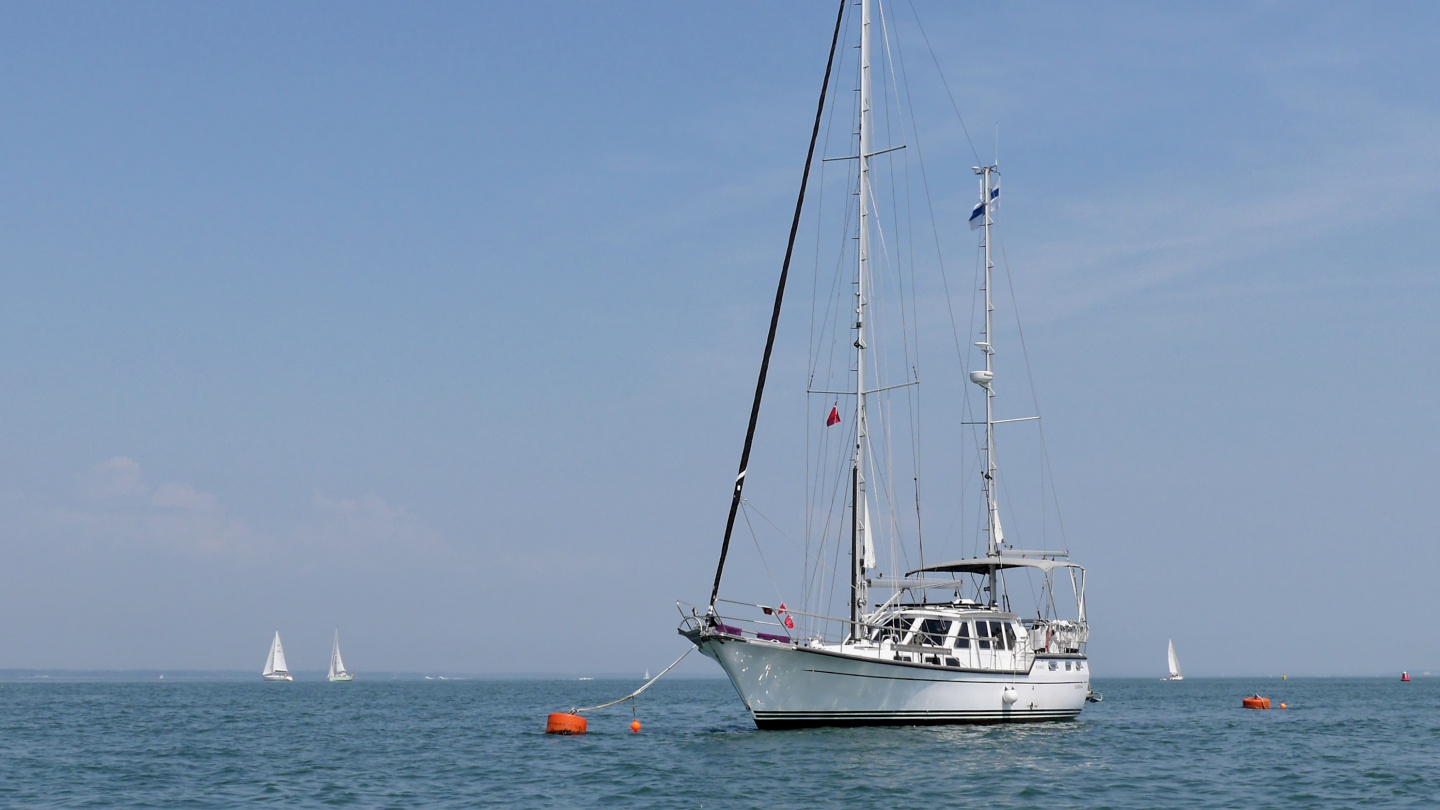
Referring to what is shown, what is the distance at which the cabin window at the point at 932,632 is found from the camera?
4066cm

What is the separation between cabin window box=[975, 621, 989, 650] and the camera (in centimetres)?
4169

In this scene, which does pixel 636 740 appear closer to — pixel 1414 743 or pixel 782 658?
pixel 782 658

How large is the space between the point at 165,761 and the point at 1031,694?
2794cm

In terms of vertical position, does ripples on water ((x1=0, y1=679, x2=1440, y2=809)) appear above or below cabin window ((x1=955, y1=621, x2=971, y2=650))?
below

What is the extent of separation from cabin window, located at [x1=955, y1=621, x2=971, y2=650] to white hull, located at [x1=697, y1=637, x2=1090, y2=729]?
1.03 metres

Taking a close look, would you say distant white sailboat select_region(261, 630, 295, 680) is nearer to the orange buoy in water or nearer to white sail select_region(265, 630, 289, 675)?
white sail select_region(265, 630, 289, 675)

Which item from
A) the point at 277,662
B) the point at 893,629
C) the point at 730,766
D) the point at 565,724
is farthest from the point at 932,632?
the point at 277,662

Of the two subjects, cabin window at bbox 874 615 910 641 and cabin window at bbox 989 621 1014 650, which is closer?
cabin window at bbox 874 615 910 641

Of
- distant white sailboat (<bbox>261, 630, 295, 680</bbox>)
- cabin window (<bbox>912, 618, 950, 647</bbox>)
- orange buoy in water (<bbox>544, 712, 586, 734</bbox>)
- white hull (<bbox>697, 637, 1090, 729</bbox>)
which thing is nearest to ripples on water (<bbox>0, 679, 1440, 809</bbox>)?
white hull (<bbox>697, 637, 1090, 729</bbox>)

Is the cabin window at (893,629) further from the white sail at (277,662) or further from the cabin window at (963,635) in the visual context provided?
the white sail at (277,662)

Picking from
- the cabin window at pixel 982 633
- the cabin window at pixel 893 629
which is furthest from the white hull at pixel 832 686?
the cabin window at pixel 893 629

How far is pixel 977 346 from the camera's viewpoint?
52969mm

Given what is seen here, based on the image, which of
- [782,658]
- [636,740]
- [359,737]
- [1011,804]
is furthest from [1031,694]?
[359,737]

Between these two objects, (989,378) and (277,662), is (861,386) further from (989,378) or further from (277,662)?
(277,662)
